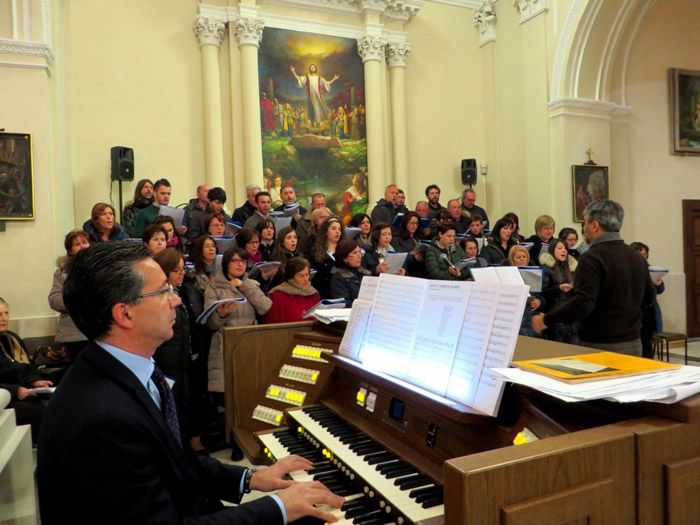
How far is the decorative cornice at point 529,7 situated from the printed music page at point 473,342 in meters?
8.66

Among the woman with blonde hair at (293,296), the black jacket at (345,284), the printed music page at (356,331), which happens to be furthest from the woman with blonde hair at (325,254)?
the printed music page at (356,331)

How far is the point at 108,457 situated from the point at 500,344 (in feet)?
3.63

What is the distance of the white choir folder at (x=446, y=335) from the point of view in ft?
5.38

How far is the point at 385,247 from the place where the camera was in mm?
6051

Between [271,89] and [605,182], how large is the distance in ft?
19.0

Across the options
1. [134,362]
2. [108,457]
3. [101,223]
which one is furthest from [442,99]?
[108,457]

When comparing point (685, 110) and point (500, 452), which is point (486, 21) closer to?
point (685, 110)

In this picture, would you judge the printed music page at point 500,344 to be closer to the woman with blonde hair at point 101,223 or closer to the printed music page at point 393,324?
the printed music page at point 393,324

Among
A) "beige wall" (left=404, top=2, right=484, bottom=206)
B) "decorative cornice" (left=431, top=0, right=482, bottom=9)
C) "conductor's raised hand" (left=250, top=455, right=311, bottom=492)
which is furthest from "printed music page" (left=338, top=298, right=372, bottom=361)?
"decorative cornice" (left=431, top=0, right=482, bottom=9)

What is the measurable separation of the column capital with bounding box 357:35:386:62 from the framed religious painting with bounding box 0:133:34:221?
580 centimetres

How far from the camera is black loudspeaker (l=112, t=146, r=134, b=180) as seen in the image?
24.9 feet

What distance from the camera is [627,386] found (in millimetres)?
1406

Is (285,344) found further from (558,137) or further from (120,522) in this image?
(558,137)

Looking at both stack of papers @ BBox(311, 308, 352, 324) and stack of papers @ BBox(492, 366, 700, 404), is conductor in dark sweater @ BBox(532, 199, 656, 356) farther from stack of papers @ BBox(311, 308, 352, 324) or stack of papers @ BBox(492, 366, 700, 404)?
stack of papers @ BBox(492, 366, 700, 404)
